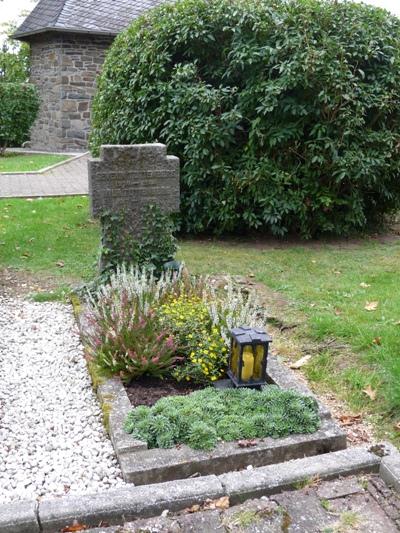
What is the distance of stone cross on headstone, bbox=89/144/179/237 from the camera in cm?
514

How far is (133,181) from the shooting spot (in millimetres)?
5277

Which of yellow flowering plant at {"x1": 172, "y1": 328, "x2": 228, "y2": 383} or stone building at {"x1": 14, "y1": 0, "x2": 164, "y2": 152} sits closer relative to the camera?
yellow flowering plant at {"x1": 172, "y1": 328, "x2": 228, "y2": 383}

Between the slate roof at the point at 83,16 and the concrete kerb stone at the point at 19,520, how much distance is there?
16732 millimetres

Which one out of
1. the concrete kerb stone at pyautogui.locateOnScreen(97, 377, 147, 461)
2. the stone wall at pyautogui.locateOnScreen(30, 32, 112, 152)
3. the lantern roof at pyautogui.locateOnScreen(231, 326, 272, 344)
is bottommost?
the concrete kerb stone at pyautogui.locateOnScreen(97, 377, 147, 461)

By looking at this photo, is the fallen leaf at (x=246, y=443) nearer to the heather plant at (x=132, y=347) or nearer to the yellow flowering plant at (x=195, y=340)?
the yellow flowering plant at (x=195, y=340)

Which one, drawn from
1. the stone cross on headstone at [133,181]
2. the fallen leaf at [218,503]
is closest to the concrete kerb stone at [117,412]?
the fallen leaf at [218,503]

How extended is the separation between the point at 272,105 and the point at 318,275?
2068 mm

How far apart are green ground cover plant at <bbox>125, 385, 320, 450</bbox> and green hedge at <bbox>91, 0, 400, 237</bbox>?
4225 millimetres

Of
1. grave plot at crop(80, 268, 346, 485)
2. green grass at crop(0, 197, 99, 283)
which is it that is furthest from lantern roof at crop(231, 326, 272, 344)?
green grass at crop(0, 197, 99, 283)

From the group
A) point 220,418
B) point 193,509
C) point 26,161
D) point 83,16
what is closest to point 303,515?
point 193,509

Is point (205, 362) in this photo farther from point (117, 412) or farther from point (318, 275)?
point (318, 275)

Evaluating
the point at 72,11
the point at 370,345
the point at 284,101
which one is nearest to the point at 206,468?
the point at 370,345

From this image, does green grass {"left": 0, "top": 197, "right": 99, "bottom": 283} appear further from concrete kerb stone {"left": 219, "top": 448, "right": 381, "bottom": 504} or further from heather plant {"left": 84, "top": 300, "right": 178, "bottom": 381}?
concrete kerb stone {"left": 219, "top": 448, "right": 381, "bottom": 504}

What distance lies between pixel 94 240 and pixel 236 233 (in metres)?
1.90
